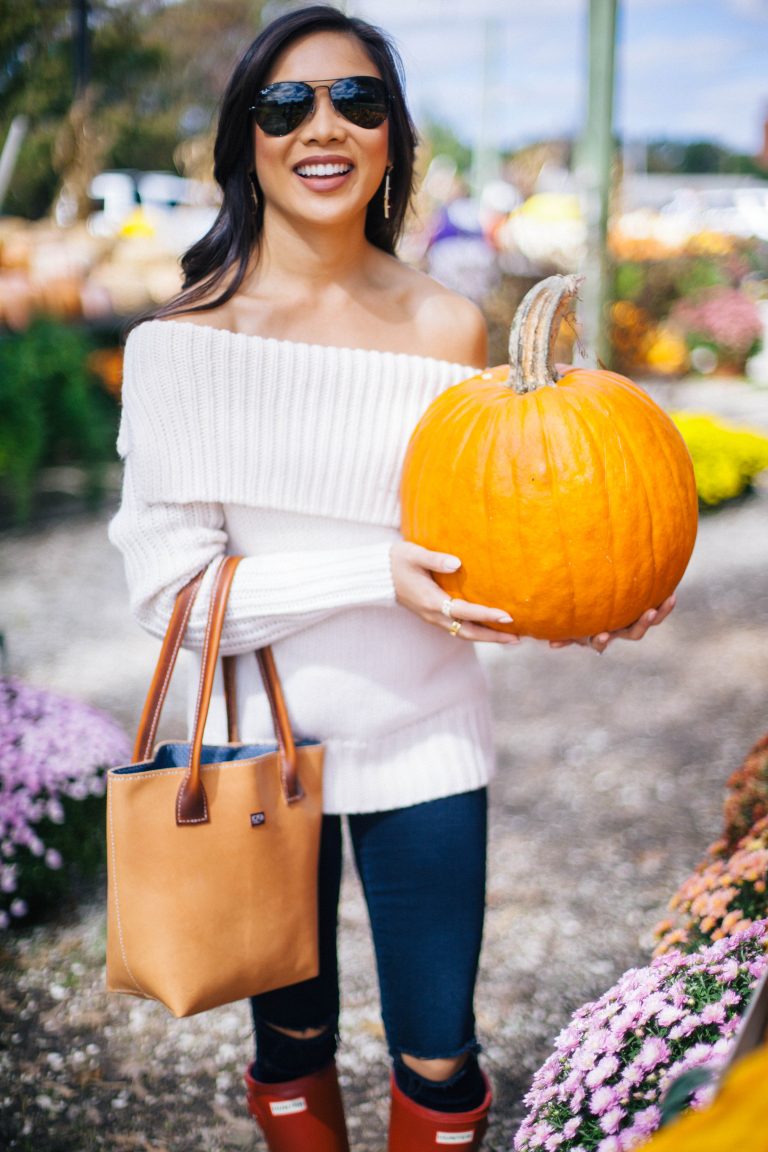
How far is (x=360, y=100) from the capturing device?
1877 mm

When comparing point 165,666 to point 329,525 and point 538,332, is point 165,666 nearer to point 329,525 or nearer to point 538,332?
point 329,525

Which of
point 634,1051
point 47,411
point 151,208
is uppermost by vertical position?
point 151,208

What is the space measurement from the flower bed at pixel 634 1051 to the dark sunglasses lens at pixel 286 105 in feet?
4.70

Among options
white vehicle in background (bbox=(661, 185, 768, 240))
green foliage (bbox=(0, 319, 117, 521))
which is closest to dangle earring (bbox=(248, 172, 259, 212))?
green foliage (bbox=(0, 319, 117, 521))

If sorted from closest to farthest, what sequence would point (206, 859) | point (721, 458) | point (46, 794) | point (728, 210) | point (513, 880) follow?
1. point (206, 859)
2. point (46, 794)
3. point (513, 880)
4. point (721, 458)
5. point (728, 210)

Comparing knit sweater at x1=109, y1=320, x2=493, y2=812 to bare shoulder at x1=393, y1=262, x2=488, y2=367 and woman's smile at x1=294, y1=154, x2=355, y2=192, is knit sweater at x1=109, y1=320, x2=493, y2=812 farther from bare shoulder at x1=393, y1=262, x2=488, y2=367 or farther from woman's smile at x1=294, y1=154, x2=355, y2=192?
woman's smile at x1=294, y1=154, x2=355, y2=192

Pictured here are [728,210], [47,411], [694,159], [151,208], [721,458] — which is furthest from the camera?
[694,159]

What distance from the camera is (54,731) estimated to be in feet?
12.1

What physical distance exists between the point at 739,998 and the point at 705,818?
2.55 meters

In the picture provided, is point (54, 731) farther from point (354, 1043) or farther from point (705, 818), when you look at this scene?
point (705, 818)

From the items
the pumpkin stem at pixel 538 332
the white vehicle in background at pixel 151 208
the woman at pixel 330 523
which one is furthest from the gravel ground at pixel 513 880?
the white vehicle in background at pixel 151 208

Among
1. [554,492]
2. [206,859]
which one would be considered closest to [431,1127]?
[206,859]

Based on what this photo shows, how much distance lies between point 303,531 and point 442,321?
0.46m

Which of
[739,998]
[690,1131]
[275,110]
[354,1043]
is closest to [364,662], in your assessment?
[739,998]
